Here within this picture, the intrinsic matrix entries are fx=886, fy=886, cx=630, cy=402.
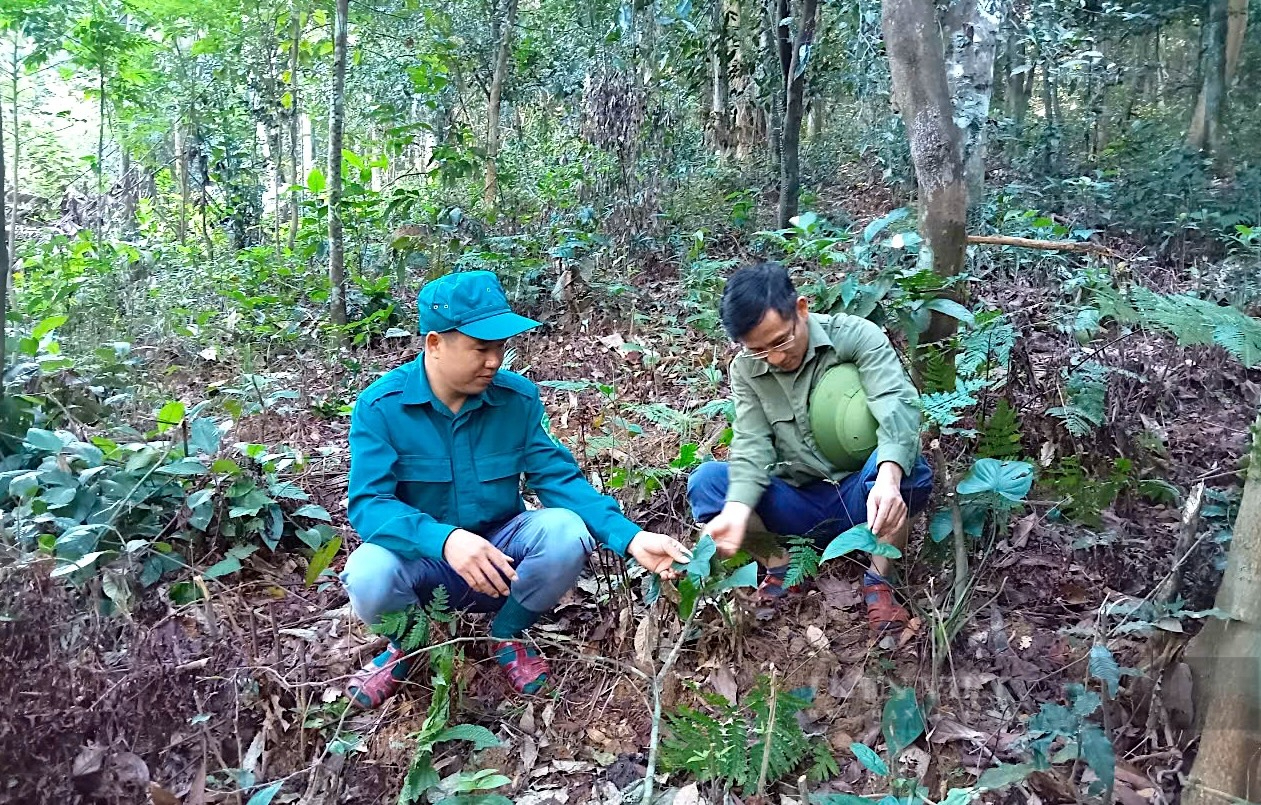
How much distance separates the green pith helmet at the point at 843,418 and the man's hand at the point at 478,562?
116 cm

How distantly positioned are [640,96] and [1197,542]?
583 centimetres

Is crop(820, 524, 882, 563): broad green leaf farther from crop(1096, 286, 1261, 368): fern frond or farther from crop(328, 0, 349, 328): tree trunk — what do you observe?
crop(328, 0, 349, 328): tree trunk

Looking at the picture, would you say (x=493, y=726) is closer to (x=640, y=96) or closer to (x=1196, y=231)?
(x=640, y=96)

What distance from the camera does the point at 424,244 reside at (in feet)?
23.6

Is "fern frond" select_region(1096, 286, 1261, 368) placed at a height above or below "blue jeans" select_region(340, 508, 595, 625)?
above

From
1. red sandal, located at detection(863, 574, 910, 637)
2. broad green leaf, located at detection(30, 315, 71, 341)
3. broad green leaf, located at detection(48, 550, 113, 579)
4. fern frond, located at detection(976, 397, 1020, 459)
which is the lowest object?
red sandal, located at detection(863, 574, 910, 637)

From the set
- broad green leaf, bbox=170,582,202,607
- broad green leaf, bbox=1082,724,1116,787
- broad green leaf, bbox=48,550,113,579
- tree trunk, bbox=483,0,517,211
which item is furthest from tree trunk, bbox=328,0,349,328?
broad green leaf, bbox=1082,724,1116,787

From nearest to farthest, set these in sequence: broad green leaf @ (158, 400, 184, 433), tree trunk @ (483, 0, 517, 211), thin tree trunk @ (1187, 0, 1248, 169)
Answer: broad green leaf @ (158, 400, 184, 433) → thin tree trunk @ (1187, 0, 1248, 169) → tree trunk @ (483, 0, 517, 211)

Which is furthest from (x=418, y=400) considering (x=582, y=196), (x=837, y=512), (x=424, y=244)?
(x=582, y=196)

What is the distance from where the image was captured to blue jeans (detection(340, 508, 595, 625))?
104 inches

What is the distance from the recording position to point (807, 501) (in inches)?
121

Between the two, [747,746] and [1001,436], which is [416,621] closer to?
[747,746]

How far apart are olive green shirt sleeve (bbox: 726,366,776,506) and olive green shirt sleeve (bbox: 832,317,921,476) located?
0.35 m

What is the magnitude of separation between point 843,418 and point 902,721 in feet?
3.46
